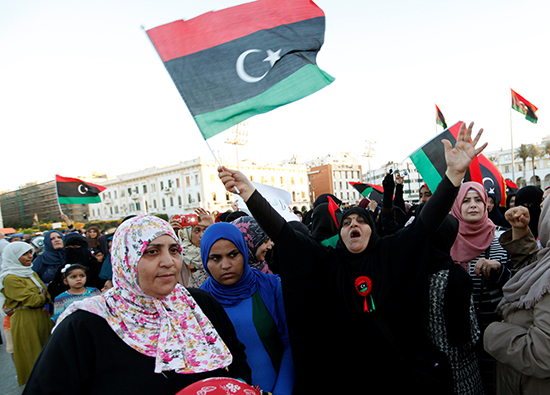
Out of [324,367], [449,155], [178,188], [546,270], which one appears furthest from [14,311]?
[178,188]

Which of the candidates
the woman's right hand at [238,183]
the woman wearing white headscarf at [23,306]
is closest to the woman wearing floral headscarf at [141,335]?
the woman's right hand at [238,183]

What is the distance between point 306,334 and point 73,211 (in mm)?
97084

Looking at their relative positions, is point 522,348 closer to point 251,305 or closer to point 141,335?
point 251,305

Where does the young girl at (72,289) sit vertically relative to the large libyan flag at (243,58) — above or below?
below

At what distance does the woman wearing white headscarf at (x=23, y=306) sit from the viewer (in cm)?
400

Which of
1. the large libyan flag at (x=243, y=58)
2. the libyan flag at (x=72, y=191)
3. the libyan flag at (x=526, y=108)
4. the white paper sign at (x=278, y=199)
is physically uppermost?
the libyan flag at (x=526, y=108)

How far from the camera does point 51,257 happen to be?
16.6ft

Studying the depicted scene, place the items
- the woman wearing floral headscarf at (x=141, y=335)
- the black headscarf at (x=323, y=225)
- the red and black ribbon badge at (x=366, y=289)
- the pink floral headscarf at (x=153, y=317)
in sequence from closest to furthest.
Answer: the woman wearing floral headscarf at (x=141, y=335) < the pink floral headscarf at (x=153, y=317) < the red and black ribbon badge at (x=366, y=289) < the black headscarf at (x=323, y=225)

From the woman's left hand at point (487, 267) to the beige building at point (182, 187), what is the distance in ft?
162

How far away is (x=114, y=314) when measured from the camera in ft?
4.59

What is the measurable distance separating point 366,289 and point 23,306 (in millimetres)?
4368

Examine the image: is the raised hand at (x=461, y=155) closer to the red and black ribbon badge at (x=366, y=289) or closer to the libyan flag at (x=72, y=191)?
the red and black ribbon badge at (x=366, y=289)

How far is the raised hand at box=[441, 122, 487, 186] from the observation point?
5.94 feet

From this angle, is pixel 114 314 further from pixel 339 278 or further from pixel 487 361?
pixel 487 361
